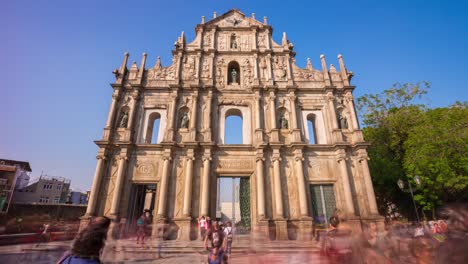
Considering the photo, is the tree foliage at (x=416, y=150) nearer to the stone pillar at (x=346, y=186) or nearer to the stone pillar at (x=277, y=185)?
the stone pillar at (x=346, y=186)

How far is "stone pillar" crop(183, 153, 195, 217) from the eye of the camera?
1187 cm

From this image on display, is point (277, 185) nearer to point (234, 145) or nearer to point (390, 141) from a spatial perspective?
point (234, 145)

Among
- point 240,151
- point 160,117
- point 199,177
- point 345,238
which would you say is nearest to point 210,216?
point 199,177

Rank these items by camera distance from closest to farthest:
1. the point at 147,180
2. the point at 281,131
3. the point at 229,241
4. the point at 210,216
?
the point at 229,241
the point at 210,216
the point at 147,180
the point at 281,131

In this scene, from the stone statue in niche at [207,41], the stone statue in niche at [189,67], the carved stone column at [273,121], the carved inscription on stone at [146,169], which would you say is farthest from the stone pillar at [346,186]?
the stone statue in niche at [207,41]

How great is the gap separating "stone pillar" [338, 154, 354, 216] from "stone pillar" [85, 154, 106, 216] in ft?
43.7

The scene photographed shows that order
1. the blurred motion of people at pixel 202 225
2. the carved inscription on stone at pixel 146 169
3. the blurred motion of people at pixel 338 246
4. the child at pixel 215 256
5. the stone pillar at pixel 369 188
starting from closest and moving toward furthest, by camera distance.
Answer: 1. the blurred motion of people at pixel 338 246
2. the child at pixel 215 256
3. the blurred motion of people at pixel 202 225
4. the stone pillar at pixel 369 188
5. the carved inscription on stone at pixel 146 169

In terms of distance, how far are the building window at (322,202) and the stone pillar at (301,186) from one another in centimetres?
94

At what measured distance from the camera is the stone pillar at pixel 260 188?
1200 centimetres

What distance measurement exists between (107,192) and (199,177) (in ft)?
16.4

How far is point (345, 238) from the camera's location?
14.5ft

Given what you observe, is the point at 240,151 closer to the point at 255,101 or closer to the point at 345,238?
the point at 255,101

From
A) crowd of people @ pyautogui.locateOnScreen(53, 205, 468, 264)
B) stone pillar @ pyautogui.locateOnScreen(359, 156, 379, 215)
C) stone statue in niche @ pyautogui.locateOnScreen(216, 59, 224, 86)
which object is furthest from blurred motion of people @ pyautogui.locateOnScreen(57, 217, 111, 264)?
stone statue in niche @ pyautogui.locateOnScreen(216, 59, 224, 86)

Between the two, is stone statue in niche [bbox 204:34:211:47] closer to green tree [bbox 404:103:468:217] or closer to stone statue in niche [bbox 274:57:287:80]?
stone statue in niche [bbox 274:57:287:80]
